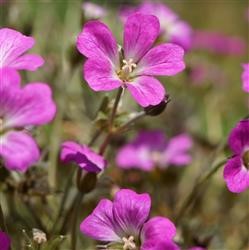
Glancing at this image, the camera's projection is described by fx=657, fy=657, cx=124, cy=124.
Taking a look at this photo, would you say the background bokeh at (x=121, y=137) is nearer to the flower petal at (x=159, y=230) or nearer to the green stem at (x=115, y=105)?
the green stem at (x=115, y=105)

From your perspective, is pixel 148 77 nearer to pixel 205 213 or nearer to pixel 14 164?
pixel 14 164

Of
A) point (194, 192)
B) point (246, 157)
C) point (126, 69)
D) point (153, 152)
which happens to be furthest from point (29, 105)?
point (153, 152)

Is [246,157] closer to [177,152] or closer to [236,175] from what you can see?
[236,175]

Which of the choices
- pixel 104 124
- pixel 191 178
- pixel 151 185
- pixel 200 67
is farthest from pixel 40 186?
pixel 200 67

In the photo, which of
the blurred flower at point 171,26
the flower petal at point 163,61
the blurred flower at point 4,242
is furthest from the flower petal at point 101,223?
the blurred flower at point 171,26

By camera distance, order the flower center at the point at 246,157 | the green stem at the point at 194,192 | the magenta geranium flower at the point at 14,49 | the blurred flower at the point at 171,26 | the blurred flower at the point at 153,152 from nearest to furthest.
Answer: the magenta geranium flower at the point at 14,49
the flower center at the point at 246,157
the green stem at the point at 194,192
the blurred flower at the point at 153,152
the blurred flower at the point at 171,26

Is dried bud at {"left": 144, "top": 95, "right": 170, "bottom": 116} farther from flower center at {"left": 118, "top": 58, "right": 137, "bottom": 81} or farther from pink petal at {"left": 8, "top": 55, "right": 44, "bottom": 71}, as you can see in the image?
pink petal at {"left": 8, "top": 55, "right": 44, "bottom": 71}
